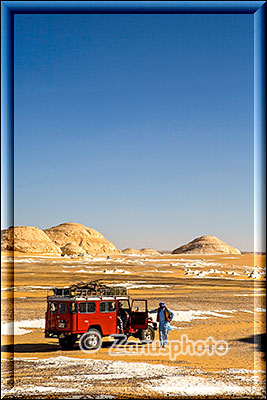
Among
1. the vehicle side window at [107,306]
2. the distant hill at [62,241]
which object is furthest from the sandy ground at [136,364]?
the distant hill at [62,241]

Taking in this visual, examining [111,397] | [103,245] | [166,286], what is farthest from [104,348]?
[103,245]

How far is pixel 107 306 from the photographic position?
24.2 feet

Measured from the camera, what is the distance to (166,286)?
26.4m

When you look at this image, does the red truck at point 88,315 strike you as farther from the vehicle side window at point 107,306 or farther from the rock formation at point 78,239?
the rock formation at point 78,239

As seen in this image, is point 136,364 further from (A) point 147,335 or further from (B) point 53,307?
(B) point 53,307

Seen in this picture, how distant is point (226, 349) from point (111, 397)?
4924 millimetres

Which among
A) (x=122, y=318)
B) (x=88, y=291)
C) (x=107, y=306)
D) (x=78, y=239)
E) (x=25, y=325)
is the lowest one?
(x=25, y=325)

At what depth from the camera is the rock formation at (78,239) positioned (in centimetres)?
6375

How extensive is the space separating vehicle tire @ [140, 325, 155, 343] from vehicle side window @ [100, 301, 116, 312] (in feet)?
2.11

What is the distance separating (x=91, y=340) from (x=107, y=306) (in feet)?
1.80

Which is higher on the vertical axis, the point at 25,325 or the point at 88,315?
the point at 88,315

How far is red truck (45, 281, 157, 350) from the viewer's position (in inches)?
281

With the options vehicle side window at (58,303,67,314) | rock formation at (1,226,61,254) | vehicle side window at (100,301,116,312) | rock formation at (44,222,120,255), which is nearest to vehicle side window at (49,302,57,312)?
vehicle side window at (58,303,67,314)

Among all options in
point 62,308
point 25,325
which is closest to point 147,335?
point 62,308
